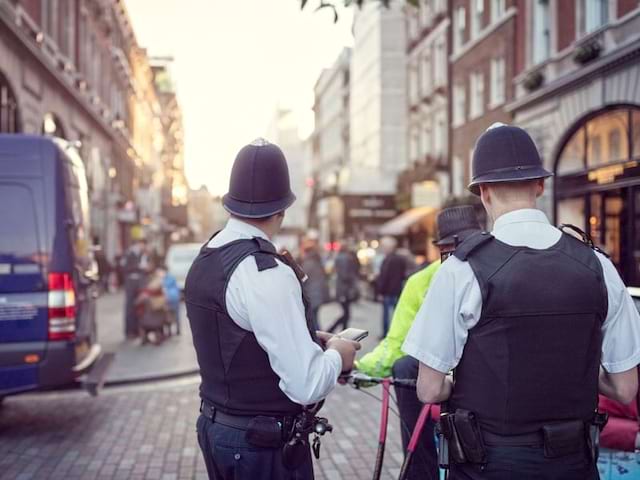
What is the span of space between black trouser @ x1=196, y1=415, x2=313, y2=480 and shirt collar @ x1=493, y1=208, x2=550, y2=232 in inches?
43.1

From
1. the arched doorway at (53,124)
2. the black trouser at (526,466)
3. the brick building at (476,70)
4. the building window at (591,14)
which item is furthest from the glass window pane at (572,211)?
the black trouser at (526,466)

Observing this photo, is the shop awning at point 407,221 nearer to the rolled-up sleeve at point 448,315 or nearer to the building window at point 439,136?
the building window at point 439,136

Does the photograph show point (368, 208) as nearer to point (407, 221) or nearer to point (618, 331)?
point (407, 221)

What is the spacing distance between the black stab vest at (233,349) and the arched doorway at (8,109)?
1567cm

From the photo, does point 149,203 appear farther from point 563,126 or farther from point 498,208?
point 498,208

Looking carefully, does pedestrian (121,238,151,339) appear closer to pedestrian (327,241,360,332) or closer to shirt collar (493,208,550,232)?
pedestrian (327,241,360,332)

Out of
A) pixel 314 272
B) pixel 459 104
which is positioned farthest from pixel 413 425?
pixel 459 104

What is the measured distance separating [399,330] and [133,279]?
35.3 feet

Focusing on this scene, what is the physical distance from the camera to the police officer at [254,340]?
2.46 m

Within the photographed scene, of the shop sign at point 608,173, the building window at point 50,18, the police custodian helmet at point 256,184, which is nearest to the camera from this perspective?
Result: the police custodian helmet at point 256,184

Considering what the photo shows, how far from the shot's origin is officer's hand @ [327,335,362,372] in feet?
8.89

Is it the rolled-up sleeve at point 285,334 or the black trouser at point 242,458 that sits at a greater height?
the rolled-up sleeve at point 285,334

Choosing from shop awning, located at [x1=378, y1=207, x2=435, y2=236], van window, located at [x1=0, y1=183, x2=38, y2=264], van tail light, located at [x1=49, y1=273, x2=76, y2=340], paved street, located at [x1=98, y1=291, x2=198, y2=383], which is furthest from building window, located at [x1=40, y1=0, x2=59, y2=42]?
van tail light, located at [x1=49, y1=273, x2=76, y2=340]

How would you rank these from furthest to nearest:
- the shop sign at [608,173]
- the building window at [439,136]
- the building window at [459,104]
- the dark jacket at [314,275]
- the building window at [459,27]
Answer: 1. the building window at [439,136]
2. the building window at [459,104]
3. the building window at [459,27]
4. the shop sign at [608,173]
5. the dark jacket at [314,275]
